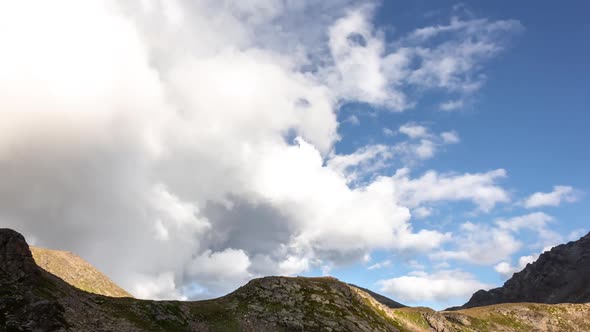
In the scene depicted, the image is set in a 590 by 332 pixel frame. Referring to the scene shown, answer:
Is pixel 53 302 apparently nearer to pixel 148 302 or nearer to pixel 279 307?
pixel 148 302

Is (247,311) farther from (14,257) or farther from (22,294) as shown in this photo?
(14,257)

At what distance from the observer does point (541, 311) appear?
149250 mm

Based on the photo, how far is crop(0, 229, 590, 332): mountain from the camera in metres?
52.3

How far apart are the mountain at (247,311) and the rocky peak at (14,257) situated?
0.39ft

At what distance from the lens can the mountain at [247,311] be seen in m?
52.3

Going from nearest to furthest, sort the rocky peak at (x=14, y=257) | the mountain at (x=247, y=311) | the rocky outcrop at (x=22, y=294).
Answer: the rocky outcrop at (x=22, y=294) → the mountain at (x=247, y=311) → the rocky peak at (x=14, y=257)

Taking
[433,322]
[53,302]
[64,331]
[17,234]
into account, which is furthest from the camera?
[433,322]

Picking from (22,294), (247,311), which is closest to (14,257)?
(22,294)

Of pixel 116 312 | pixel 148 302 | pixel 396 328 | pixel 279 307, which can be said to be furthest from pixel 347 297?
pixel 116 312

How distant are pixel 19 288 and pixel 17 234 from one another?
1268cm

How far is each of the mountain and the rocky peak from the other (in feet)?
0.39

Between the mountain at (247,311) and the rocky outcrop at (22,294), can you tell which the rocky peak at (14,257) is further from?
the mountain at (247,311)

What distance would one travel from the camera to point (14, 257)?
58.0 metres

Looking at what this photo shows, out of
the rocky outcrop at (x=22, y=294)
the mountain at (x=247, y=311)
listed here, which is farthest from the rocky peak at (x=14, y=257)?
the mountain at (x=247, y=311)
